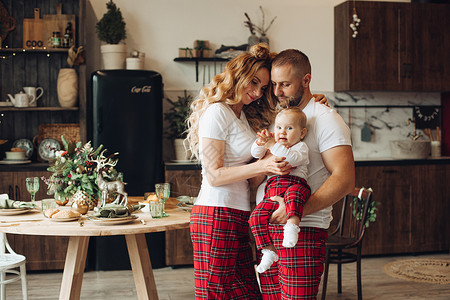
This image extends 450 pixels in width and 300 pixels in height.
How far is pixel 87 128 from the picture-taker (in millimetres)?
4793

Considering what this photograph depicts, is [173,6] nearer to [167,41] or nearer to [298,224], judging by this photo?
[167,41]

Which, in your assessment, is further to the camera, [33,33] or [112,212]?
[33,33]

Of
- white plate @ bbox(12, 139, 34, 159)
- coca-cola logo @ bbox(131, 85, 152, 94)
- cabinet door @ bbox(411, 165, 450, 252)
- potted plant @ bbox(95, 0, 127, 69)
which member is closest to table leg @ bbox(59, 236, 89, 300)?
coca-cola logo @ bbox(131, 85, 152, 94)

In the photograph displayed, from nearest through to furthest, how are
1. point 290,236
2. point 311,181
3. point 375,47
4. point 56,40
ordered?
1. point 290,236
2. point 311,181
3. point 56,40
4. point 375,47

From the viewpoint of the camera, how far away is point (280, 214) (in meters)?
1.99

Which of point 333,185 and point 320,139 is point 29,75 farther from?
point 333,185

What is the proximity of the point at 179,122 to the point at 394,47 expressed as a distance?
223 cm

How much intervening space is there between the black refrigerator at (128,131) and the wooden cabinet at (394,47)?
1.92 metres

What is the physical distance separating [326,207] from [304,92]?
48 centimetres

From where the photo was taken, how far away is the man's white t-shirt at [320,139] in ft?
6.68

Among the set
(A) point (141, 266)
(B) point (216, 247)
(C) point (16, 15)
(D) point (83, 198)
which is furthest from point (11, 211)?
(C) point (16, 15)

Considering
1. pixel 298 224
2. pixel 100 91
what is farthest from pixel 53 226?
pixel 100 91

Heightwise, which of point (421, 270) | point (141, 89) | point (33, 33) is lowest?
point (421, 270)

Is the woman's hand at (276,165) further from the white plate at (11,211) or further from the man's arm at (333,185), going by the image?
the white plate at (11,211)
